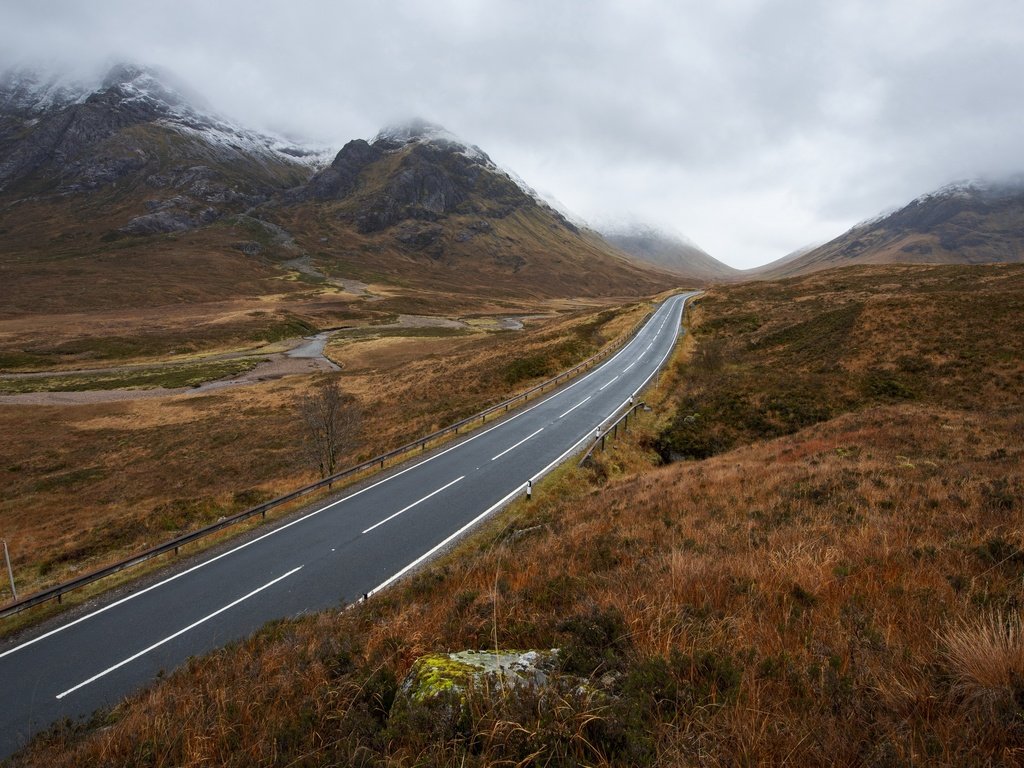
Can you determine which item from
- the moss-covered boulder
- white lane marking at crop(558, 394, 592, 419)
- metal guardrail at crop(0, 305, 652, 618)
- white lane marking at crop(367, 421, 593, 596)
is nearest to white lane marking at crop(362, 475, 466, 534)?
white lane marking at crop(367, 421, 593, 596)

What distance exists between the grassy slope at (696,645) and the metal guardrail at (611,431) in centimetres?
703

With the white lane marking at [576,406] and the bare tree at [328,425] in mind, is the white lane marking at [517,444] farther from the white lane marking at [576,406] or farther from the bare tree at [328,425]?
the bare tree at [328,425]

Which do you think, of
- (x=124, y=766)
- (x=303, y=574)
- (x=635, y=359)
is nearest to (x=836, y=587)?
(x=124, y=766)

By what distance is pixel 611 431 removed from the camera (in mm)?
22016

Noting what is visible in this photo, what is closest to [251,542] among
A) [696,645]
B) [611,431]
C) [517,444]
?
[517,444]

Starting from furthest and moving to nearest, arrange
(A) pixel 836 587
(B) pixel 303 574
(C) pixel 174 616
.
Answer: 1. (B) pixel 303 574
2. (C) pixel 174 616
3. (A) pixel 836 587

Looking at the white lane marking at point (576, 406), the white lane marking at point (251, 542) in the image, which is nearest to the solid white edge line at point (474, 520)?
the white lane marking at point (576, 406)

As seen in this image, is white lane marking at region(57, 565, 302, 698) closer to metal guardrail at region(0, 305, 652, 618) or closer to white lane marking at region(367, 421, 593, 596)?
white lane marking at region(367, 421, 593, 596)

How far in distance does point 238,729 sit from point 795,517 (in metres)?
8.67

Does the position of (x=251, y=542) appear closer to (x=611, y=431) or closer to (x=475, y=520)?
(x=475, y=520)

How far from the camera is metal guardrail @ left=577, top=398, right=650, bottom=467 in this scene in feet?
61.8

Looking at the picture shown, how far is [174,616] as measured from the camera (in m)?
11.1

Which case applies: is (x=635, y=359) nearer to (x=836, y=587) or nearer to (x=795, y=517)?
(x=795, y=517)

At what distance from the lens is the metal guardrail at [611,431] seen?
61.8 feet
